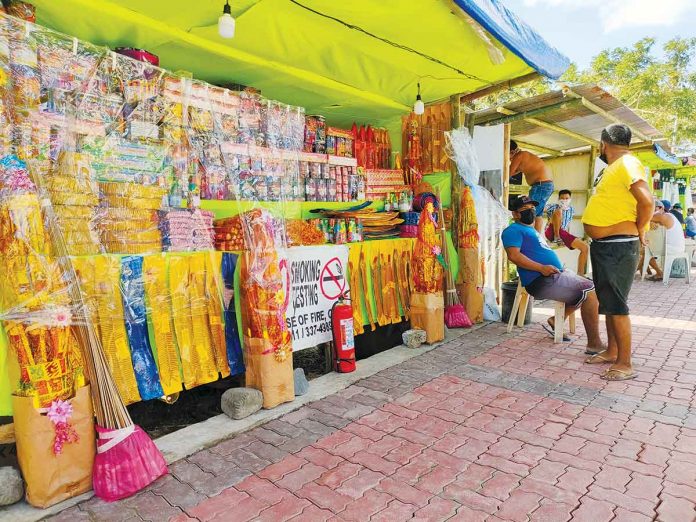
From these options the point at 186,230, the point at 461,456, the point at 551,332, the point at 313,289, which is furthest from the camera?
the point at 551,332

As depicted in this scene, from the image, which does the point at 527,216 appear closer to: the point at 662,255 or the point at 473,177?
the point at 473,177

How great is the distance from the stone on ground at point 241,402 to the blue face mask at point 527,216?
3160 millimetres

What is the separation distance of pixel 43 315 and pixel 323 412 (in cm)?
176

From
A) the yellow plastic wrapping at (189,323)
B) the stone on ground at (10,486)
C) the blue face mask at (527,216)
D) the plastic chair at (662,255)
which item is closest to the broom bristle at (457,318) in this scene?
the blue face mask at (527,216)

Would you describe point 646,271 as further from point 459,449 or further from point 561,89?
point 459,449

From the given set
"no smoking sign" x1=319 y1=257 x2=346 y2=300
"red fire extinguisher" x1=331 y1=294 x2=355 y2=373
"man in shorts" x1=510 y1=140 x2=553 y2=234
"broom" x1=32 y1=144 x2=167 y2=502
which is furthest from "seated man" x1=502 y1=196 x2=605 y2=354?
"broom" x1=32 y1=144 x2=167 y2=502

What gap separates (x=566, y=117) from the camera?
21.0ft

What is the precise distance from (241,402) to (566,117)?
5963 mm

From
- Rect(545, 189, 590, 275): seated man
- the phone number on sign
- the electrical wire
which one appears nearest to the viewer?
the electrical wire

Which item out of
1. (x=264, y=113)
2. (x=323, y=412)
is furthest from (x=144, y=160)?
(x=323, y=412)

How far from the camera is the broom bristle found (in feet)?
16.9

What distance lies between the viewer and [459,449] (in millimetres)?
2527

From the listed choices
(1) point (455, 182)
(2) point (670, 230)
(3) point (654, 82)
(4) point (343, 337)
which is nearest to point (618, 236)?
(1) point (455, 182)

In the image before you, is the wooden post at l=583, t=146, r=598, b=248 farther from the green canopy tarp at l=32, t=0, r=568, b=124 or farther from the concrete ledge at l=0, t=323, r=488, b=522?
the concrete ledge at l=0, t=323, r=488, b=522
